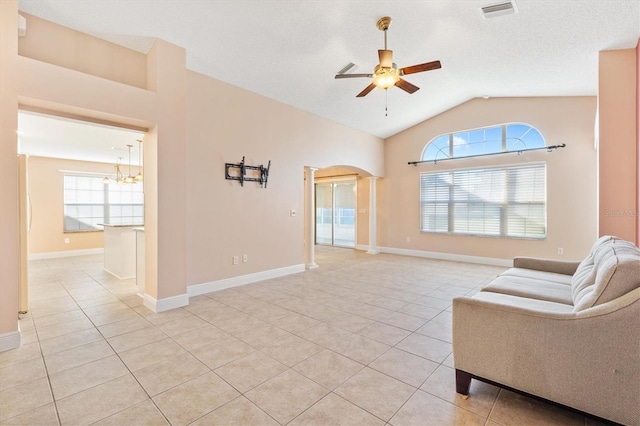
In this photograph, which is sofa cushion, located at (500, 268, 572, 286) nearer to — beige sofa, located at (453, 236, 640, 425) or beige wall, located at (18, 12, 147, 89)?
beige sofa, located at (453, 236, 640, 425)

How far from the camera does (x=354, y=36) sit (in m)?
3.69

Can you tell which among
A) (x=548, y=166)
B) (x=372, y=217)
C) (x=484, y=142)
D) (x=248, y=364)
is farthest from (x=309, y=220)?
(x=548, y=166)

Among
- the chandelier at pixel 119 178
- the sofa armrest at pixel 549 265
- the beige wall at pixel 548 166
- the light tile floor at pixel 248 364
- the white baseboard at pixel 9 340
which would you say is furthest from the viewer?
the chandelier at pixel 119 178

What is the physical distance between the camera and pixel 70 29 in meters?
3.15

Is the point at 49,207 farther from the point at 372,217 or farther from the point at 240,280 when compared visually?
the point at 372,217

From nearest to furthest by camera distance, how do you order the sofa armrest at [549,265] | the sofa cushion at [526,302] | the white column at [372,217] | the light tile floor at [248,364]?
the light tile floor at [248,364]
the sofa cushion at [526,302]
the sofa armrest at [549,265]
the white column at [372,217]

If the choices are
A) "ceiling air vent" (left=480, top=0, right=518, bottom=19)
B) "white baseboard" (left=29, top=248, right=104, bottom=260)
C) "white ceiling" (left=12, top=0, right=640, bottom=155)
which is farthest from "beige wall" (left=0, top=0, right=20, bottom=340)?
"white baseboard" (left=29, top=248, right=104, bottom=260)

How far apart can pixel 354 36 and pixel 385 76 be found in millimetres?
915

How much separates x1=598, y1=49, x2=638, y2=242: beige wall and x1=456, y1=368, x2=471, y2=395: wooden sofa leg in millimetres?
3079

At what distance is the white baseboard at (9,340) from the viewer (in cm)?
254

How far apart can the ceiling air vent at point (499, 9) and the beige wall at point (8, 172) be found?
182 inches

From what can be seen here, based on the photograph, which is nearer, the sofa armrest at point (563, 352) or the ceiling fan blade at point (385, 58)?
the sofa armrest at point (563, 352)

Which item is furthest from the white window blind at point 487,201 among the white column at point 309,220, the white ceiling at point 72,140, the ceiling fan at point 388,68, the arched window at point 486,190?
the white ceiling at point 72,140

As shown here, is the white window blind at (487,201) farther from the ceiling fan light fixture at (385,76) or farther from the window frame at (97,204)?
the window frame at (97,204)
